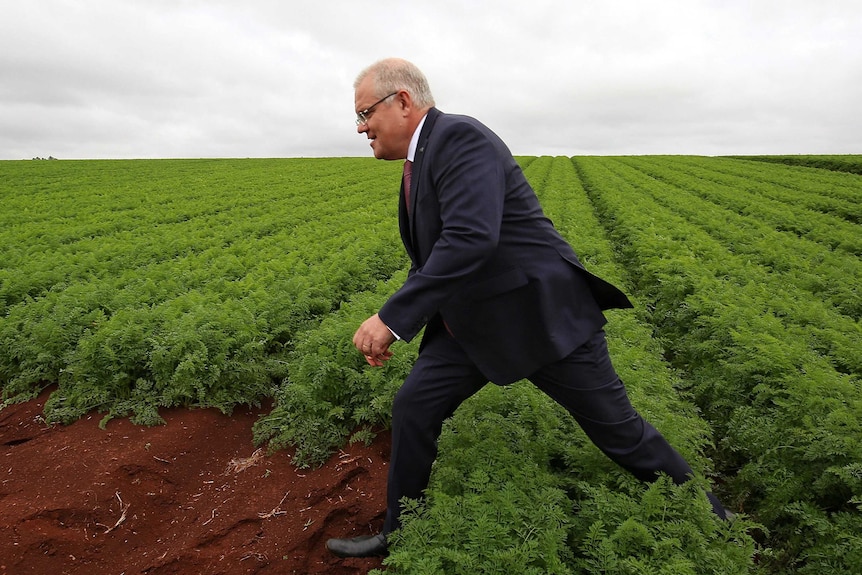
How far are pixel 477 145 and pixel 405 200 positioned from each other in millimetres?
548

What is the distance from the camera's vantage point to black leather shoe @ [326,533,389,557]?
2.97 metres

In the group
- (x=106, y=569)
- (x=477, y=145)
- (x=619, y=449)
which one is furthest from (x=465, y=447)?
(x=106, y=569)

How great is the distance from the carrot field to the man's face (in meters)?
1.91

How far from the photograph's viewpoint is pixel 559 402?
2.69m

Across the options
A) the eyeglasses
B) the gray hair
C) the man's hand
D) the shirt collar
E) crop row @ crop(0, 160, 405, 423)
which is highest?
the gray hair

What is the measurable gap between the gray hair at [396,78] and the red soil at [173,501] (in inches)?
108

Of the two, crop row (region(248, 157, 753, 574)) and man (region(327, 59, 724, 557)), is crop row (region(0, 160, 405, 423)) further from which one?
man (region(327, 59, 724, 557))

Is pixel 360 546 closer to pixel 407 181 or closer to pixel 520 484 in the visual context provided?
pixel 520 484

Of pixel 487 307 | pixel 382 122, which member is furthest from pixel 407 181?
pixel 487 307

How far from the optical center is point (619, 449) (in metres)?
2.67

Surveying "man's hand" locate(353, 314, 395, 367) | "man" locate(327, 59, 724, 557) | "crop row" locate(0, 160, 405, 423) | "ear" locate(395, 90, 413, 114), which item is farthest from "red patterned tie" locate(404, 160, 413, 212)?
"crop row" locate(0, 160, 405, 423)

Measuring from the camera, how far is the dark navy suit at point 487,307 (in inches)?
84.5

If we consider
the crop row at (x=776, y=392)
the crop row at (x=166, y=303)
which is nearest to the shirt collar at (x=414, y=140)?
the crop row at (x=776, y=392)

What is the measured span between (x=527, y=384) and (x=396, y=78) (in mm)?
2852
